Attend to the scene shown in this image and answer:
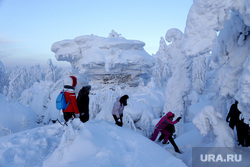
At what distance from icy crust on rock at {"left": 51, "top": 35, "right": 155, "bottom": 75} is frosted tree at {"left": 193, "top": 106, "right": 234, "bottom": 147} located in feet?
31.1

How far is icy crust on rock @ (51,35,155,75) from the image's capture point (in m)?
13.2

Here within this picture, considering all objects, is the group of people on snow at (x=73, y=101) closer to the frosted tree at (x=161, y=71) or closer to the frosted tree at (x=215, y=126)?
the frosted tree at (x=215, y=126)

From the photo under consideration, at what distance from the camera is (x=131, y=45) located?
1397 cm

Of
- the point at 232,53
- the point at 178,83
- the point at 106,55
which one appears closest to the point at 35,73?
the point at 106,55

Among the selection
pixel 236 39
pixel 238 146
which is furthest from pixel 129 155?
pixel 236 39

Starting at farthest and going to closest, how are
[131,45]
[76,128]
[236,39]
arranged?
[131,45] < [236,39] < [76,128]

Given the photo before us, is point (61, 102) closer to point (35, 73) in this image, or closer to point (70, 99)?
point (70, 99)

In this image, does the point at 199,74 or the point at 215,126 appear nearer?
the point at 215,126

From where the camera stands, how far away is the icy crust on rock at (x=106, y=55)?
13227mm

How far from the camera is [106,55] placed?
13.5 meters

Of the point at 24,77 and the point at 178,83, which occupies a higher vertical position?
the point at 178,83

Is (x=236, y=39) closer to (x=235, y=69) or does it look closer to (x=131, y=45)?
(x=235, y=69)

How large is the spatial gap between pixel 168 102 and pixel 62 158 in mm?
7422

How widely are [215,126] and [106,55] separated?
10.4 meters
